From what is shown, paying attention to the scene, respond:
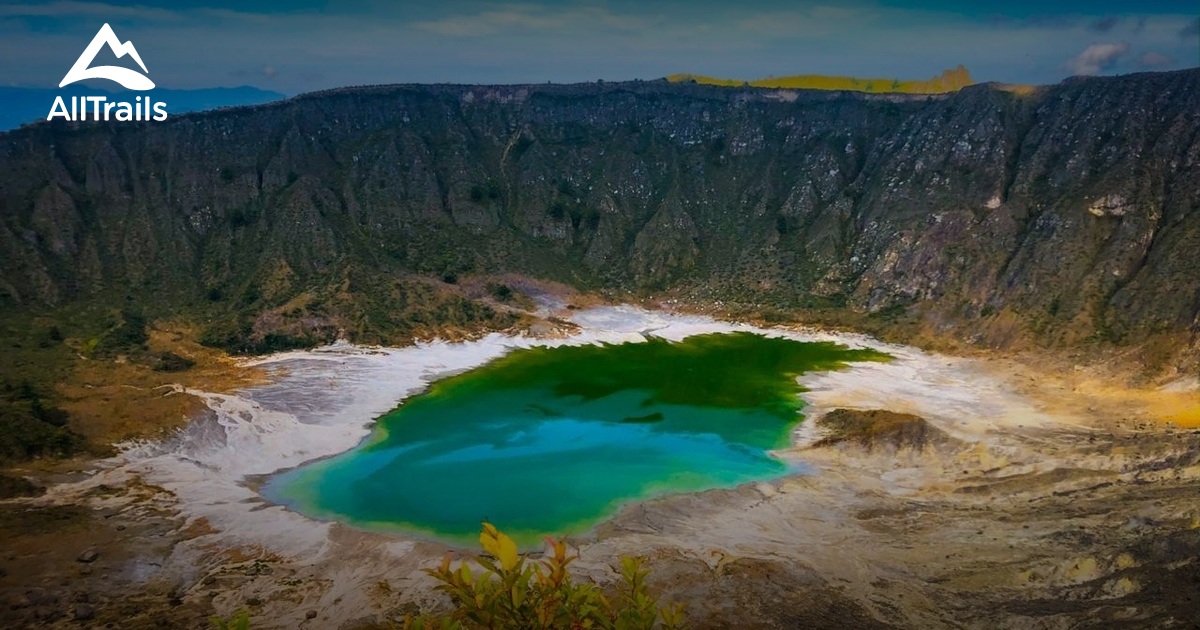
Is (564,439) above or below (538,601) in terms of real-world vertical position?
below

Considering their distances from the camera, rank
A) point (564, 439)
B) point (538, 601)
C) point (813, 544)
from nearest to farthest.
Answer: point (538, 601)
point (813, 544)
point (564, 439)

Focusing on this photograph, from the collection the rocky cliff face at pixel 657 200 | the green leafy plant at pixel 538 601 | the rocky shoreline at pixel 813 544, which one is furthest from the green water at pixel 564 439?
the green leafy plant at pixel 538 601

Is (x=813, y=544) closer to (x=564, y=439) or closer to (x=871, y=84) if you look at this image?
(x=564, y=439)

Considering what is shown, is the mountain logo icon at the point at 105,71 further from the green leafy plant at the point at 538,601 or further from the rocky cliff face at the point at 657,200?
the green leafy plant at the point at 538,601

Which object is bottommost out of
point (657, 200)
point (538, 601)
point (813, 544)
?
point (813, 544)

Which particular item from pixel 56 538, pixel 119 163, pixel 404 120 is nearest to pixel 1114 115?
pixel 404 120

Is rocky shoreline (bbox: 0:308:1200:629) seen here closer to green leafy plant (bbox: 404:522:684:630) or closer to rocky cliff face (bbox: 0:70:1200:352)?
green leafy plant (bbox: 404:522:684:630)

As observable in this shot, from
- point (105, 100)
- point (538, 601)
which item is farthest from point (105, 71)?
point (538, 601)

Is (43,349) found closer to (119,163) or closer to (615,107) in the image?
(119,163)
